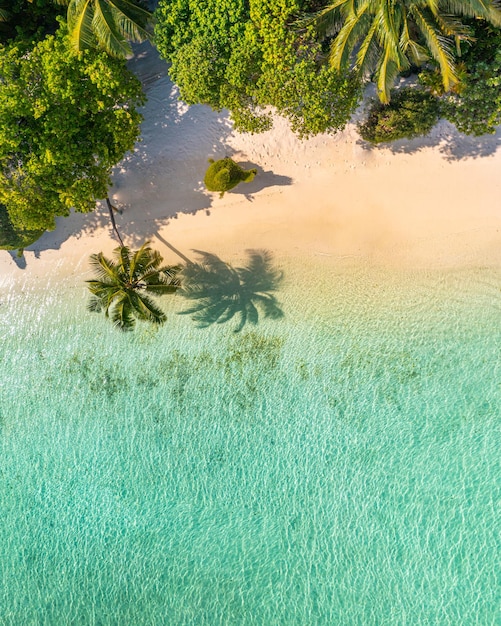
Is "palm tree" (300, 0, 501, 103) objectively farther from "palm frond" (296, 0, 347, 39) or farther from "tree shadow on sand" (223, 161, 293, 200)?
"tree shadow on sand" (223, 161, 293, 200)

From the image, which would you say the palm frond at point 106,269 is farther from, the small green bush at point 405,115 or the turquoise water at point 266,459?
the small green bush at point 405,115

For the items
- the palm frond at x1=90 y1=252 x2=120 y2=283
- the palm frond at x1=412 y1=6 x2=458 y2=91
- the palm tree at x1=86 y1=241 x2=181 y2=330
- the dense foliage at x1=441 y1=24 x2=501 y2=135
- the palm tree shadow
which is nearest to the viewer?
the palm frond at x1=412 y1=6 x2=458 y2=91

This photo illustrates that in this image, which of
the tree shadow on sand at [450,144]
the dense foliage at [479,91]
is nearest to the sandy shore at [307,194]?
the tree shadow on sand at [450,144]

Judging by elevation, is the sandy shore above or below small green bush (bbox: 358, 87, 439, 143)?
below

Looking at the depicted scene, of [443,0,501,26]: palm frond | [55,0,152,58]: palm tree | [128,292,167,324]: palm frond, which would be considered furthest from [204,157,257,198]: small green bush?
[443,0,501,26]: palm frond

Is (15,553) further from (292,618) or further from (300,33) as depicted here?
(300,33)

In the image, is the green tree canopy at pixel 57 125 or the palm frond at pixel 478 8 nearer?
the palm frond at pixel 478 8

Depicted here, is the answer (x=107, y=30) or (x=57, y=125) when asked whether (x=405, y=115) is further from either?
(x=57, y=125)
